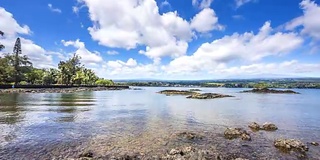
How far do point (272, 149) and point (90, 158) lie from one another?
13392 mm

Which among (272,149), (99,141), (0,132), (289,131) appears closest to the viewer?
(272,149)

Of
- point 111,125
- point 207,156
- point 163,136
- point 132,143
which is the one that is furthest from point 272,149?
point 111,125

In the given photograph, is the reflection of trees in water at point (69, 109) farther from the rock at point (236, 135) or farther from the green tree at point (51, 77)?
the green tree at point (51, 77)

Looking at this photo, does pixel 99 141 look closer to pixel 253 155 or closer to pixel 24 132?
pixel 24 132

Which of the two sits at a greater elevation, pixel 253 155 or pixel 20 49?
pixel 20 49

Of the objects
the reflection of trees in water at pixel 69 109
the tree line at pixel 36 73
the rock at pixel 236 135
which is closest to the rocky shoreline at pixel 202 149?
the rock at pixel 236 135

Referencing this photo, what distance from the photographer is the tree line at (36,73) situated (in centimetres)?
10812

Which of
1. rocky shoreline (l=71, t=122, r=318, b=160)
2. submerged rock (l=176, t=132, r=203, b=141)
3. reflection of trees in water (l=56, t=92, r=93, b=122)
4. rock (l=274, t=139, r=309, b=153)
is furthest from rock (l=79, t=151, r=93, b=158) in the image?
reflection of trees in water (l=56, t=92, r=93, b=122)

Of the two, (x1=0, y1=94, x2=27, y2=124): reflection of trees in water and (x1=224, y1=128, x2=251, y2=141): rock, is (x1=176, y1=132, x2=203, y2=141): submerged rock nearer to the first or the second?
(x1=224, y1=128, x2=251, y2=141): rock

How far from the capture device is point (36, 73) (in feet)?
468

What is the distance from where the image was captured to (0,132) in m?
21.1

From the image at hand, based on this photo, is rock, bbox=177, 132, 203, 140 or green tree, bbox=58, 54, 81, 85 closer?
rock, bbox=177, 132, 203, 140

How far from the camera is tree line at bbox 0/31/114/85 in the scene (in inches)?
4257

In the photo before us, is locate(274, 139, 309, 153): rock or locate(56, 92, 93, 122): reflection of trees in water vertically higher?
locate(56, 92, 93, 122): reflection of trees in water
